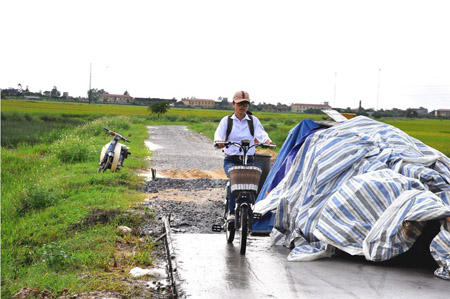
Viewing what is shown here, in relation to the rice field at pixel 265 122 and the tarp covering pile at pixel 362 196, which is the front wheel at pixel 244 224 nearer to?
the tarp covering pile at pixel 362 196

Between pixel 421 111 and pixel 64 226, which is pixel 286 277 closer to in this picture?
pixel 64 226

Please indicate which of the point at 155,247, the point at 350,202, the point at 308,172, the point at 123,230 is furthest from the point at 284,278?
the point at 123,230

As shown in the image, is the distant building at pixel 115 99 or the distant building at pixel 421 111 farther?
the distant building at pixel 115 99

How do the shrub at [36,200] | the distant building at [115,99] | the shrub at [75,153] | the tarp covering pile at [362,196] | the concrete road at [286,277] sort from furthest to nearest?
the distant building at [115,99] < the shrub at [75,153] < the shrub at [36,200] < the tarp covering pile at [362,196] < the concrete road at [286,277]

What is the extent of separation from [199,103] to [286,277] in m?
132

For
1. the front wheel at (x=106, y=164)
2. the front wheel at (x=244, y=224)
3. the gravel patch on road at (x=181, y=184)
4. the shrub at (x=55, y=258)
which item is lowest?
the gravel patch on road at (x=181, y=184)

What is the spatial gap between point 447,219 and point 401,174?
1000 millimetres

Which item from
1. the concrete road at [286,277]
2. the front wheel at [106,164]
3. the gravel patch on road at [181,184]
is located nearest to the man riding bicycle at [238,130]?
the concrete road at [286,277]

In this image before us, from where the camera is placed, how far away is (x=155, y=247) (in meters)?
7.23

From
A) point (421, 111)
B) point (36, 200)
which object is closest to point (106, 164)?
point (36, 200)

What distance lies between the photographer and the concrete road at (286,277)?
4.65 m

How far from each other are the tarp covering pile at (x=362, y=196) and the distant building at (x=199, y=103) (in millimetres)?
121883

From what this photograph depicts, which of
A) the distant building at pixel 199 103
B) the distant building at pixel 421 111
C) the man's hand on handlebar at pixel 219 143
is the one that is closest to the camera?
the man's hand on handlebar at pixel 219 143

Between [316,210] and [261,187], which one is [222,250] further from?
[261,187]
